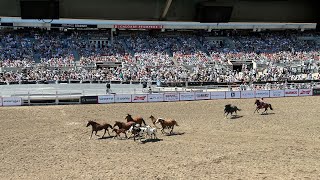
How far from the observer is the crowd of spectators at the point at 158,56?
36.2 m

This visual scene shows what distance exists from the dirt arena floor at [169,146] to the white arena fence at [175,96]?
1.28 metres

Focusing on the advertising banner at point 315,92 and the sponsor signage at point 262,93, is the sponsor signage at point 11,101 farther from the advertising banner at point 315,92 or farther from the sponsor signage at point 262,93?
the advertising banner at point 315,92

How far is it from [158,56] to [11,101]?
17.1m

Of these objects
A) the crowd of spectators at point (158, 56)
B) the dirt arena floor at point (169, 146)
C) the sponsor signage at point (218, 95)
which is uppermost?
the crowd of spectators at point (158, 56)

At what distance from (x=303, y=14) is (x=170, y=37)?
130ft

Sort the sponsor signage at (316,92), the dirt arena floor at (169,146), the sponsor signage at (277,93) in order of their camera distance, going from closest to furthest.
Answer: the dirt arena floor at (169,146)
the sponsor signage at (277,93)
the sponsor signage at (316,92)

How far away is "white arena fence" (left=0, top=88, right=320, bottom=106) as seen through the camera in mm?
28188

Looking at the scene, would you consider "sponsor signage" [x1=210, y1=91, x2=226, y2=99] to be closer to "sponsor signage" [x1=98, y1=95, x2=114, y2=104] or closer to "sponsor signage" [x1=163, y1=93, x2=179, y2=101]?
"sponsor signage" [x1=163, y1=93, x2=179, y2=101]

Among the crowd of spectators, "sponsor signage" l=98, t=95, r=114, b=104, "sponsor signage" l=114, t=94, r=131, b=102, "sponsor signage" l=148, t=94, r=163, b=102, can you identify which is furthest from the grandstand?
"sponsor signage" l=98, t=95, r=114, b=104

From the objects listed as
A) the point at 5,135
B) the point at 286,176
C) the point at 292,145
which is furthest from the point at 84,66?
the point at 286,176

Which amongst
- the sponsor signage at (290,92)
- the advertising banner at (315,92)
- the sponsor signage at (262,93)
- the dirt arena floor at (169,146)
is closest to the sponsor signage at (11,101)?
the dirt arena floor at (169,146)

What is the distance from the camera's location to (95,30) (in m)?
44.5

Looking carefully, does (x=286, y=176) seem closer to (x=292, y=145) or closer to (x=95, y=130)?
(x=292, y=145)

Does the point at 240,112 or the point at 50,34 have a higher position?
the point at 50,34
